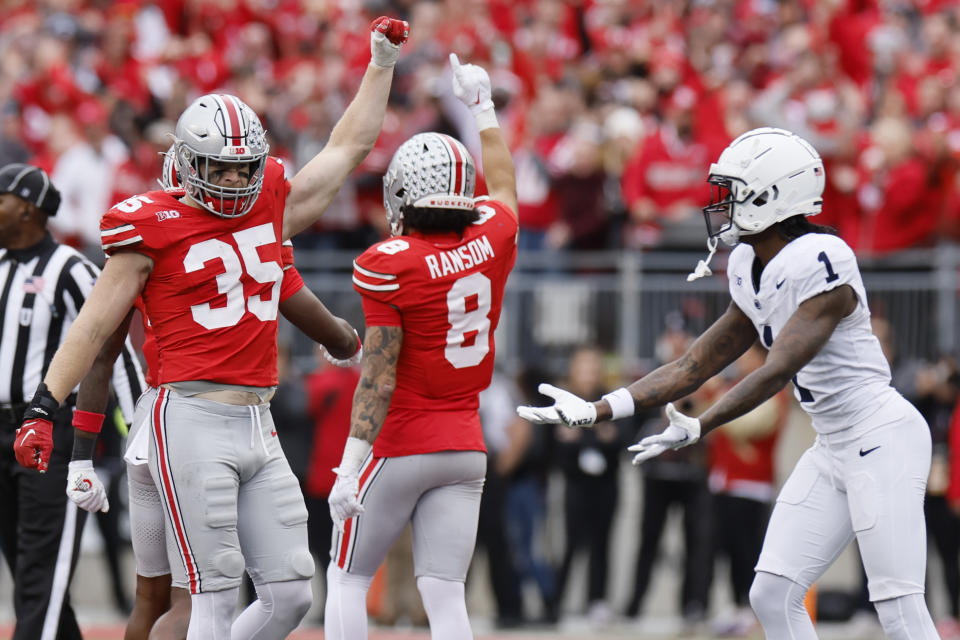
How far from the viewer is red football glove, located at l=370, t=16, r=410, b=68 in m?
6.24

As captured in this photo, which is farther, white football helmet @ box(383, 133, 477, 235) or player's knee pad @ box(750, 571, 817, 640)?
white football helmet @ box(383, 133, 477, 235)

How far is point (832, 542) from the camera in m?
5.73

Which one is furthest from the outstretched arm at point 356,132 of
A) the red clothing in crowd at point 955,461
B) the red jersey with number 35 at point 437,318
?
the red clothing in crowd at point 955,461

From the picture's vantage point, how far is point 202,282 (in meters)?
5.46

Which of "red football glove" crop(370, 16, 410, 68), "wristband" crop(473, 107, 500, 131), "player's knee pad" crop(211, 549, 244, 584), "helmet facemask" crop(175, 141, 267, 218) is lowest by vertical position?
"player's knee pad" crop(211, 549, 244, 584)

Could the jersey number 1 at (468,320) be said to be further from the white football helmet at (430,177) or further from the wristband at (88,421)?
the wristband at (88,421)

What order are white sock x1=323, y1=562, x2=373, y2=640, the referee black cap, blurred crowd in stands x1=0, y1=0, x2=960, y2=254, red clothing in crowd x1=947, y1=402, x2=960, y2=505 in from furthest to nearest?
blurred crowd in stands x1=0, y1=0, x2=960, y2=254, red clothing in crowd x1=947, y1=402, x2=960, y2=505, the referee black cap, white sock x1=323, y1=562, x2=373, y2=640

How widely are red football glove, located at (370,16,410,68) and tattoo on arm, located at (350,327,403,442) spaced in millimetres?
1235

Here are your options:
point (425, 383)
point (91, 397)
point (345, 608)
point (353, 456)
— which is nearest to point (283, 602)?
point (345, 608)

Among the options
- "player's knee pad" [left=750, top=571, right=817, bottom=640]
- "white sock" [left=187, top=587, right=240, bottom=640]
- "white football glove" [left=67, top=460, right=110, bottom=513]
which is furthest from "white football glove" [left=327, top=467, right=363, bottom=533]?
"player's knee pad" [left=750, top=571, right=817, bottom=640]

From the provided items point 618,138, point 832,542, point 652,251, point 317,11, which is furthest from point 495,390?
point 317,11

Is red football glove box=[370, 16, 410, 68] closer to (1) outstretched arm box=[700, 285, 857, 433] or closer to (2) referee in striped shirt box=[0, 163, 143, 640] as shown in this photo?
(2) referee in striped shirt box=[0, 163, 143, 640]

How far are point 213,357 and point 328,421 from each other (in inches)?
200

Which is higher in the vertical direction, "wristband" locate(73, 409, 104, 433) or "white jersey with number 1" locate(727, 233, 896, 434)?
"white jersey with number 1" locate(727, 233, 896, 434)
